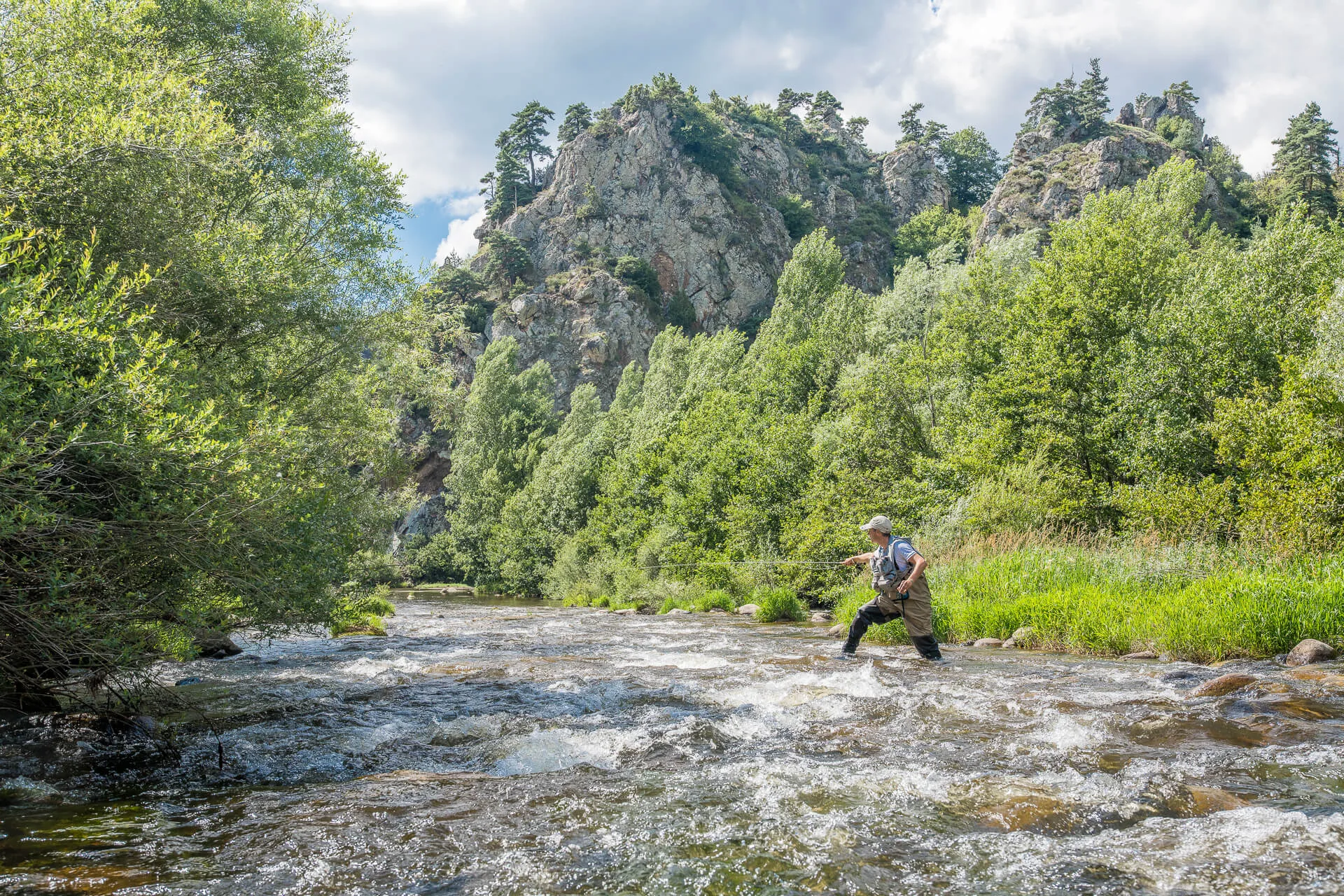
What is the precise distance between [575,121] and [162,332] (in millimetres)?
118366

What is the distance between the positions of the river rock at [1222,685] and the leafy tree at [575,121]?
121m

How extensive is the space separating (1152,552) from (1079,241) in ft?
52.9

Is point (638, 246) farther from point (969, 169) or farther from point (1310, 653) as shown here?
point (1310, 653)

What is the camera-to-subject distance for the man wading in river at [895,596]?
12250 mm

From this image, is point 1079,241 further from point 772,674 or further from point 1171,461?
point 772,674

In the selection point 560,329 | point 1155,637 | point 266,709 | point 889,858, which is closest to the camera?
point 889,858

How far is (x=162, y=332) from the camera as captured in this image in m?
10.3

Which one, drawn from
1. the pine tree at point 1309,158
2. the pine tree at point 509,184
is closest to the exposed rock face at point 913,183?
the pine tree at point 1309,158

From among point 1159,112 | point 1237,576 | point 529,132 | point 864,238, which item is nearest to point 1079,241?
point 1237,576

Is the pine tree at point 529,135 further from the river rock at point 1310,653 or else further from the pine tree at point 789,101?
the river rock at point 1310,653

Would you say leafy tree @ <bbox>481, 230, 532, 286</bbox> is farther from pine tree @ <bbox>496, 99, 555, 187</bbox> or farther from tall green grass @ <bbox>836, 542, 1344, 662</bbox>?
tall green grass @ <bbox>836, 542, 1344, 662</bbox>

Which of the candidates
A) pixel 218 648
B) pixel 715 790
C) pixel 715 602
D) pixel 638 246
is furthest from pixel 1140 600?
pixel 638 246

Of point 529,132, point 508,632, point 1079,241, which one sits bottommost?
point 508,632

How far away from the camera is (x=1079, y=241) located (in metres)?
27.8
